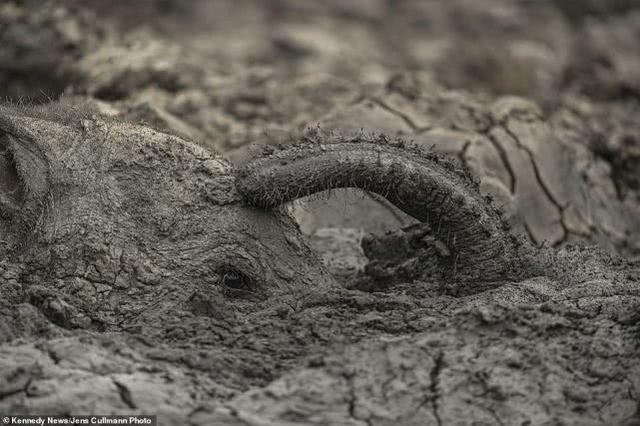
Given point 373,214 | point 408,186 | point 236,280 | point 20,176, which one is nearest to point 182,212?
point 236,280

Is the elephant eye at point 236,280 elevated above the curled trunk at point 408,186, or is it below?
below

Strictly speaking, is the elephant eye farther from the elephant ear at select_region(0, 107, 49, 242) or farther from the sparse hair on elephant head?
the elephant ear at select_region(0, 107, 49, 242)

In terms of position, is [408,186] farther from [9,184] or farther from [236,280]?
[9,184]

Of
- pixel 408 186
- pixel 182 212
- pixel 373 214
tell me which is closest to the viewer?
pixel 408 186

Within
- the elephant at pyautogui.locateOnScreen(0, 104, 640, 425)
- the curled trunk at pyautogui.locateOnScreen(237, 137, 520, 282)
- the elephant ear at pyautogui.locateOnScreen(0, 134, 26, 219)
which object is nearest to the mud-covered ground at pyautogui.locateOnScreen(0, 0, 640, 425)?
the elephant at pyautogui.locateOnScreen(0, 104, 640, 425)

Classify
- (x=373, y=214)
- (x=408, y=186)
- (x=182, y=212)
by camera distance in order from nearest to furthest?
(x=408, y=186) < (x=182, y=212) < (x=373, y=214)

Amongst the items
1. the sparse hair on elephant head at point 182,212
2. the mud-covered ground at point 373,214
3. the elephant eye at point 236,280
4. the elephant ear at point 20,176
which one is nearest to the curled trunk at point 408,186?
the sparse hair on elephant head at point 182,212

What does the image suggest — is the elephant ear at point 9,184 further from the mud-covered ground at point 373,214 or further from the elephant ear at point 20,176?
the mud-covered ground at point 373,214
